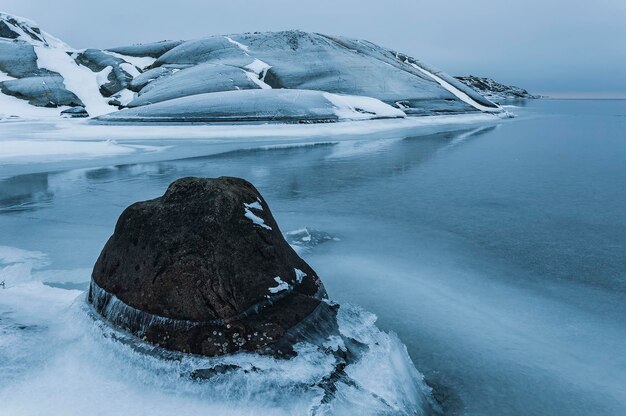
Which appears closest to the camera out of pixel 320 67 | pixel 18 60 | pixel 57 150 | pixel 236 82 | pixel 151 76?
pixel 57 150

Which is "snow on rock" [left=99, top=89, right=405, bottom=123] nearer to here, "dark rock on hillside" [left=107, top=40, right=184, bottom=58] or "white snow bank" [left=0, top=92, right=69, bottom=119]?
"white snow bank" [left=0, top=92, right=69, bottom=119]

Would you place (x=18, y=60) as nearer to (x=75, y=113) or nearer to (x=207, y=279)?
(x=75, y=113)

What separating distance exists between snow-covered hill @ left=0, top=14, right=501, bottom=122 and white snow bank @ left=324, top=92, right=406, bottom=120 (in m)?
0.10

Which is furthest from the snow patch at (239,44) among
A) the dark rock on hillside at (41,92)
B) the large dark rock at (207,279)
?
the large dark rock at (207,279)

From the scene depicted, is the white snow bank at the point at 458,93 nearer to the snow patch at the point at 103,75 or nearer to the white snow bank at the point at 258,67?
the white snow bank at the point at 258,67

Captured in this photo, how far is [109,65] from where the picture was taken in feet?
146

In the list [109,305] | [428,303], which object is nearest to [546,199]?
[428,303]

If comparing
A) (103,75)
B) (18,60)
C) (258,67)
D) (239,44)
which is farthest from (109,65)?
(258,67)

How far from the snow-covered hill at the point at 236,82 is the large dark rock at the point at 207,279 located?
22782 millimetres

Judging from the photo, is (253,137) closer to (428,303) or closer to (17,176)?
(17,176)

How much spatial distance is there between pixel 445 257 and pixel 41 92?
39.6m

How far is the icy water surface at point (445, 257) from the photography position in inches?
156

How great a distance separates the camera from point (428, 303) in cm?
543

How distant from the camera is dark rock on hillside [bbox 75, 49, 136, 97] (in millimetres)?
40250
